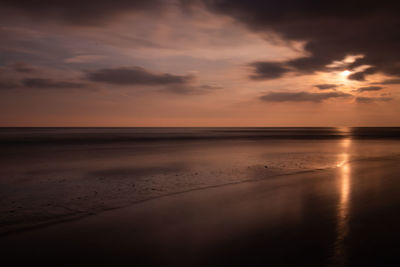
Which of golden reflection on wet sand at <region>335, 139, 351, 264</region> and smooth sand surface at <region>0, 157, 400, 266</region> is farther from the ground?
golden reflection on wet sand at <region>335, 139, 351, 264</region>

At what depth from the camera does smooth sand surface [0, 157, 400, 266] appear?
5918 mm

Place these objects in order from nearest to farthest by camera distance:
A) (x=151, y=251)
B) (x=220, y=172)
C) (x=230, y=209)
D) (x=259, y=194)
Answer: (x=151, y=251)
(x=230, y=209)
(x=259, y=194)
(x=220, y=172)

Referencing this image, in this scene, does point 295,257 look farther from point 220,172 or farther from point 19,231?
point 220,172

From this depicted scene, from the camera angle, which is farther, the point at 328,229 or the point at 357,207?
the point at 357,207

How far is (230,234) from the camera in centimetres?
723

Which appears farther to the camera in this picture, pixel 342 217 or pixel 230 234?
pixel 342 217

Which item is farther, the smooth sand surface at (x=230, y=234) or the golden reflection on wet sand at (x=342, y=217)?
the golden reflection on wet sand at (x=342, y=217)

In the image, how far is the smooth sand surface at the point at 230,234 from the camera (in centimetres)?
592

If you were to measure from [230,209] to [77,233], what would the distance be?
15.5ft

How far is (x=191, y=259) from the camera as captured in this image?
233 inches

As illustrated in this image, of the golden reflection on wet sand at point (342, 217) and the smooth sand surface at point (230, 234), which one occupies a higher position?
the golden reflection on wet sand at point (342, 217)

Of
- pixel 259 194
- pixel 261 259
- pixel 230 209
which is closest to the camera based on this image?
pixel 261 259

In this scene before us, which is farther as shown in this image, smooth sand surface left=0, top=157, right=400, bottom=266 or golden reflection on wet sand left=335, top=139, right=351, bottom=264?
golden reflection on wet sand left=335, top=139, right=351, bottom=264

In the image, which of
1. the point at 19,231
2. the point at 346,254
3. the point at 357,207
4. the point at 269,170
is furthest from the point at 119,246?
the point at 269,170
